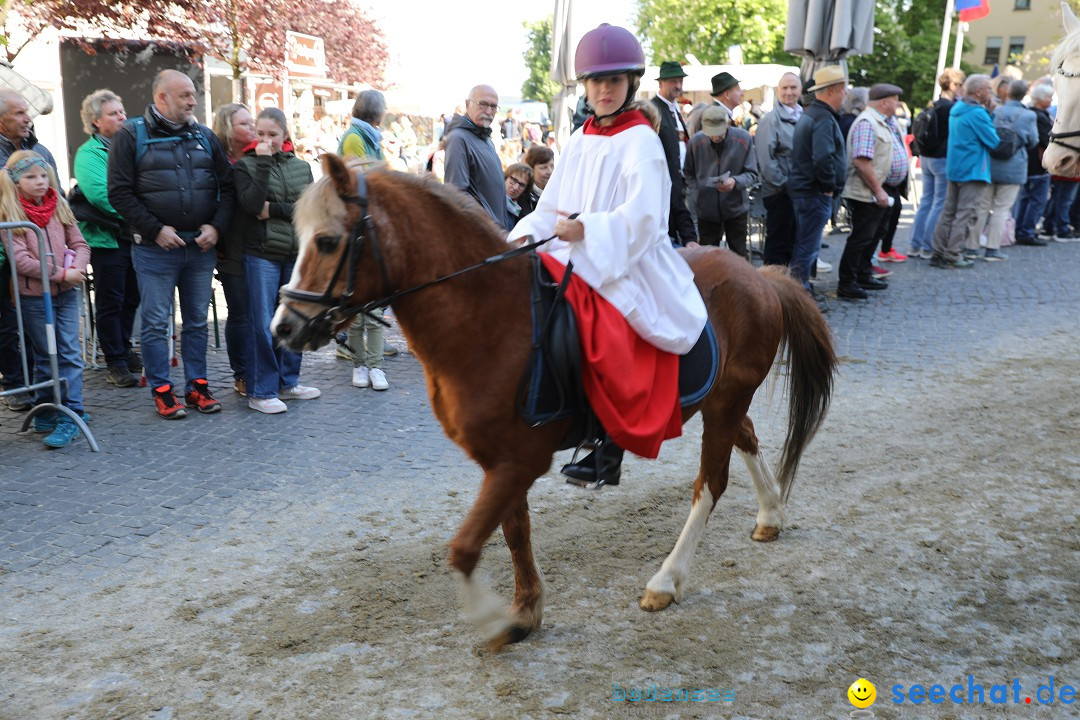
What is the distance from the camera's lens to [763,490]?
4.78m

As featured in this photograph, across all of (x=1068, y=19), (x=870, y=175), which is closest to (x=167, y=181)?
(x=1068, y=19)

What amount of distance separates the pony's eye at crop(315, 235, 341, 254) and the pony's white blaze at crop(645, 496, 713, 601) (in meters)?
2.02

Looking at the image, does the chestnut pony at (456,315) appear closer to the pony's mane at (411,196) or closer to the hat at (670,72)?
the pony's mane at (411,196)

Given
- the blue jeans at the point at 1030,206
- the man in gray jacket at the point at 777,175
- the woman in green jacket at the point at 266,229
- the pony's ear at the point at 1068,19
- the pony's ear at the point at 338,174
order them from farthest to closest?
1. the blue jeans at the point at 1030,206
2. the man in gray jacket at the point at 777,175
3. the woman in green jacket at the point at 266,229
4. the pony's ear at the point at 1068,19
5. the pony's ear at the point at 338,174

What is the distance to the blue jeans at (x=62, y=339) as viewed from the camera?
254 inches

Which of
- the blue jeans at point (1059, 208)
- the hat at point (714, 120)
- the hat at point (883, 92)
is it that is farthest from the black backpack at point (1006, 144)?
the hat at point (714, 120)

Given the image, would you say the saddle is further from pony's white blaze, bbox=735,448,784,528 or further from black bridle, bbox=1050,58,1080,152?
black bridle, bbox=1050,58,1080,152

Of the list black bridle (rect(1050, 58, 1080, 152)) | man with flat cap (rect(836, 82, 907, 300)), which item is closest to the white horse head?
black bridle (rect(1050, 58, 1080, 152))

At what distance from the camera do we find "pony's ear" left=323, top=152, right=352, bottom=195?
3.14 meters

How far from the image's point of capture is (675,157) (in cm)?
784

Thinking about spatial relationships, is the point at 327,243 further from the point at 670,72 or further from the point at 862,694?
the point at 670,72

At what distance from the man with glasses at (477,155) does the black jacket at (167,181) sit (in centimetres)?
181

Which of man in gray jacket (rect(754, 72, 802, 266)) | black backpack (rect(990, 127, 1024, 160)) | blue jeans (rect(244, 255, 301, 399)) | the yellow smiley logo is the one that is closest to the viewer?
the yellow smiley logo

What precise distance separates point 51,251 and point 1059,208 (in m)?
15.5
